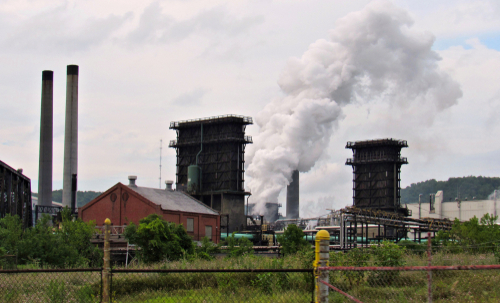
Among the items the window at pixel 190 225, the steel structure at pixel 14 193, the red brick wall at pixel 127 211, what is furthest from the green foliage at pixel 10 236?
the window at pixel 190 225

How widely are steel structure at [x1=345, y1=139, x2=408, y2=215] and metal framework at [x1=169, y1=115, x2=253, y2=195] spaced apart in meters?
24.4

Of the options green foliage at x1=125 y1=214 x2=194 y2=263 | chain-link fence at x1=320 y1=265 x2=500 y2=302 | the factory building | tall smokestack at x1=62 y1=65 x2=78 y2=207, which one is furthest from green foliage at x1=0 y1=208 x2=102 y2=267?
the factory building

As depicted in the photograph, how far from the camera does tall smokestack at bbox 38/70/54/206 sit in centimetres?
7381

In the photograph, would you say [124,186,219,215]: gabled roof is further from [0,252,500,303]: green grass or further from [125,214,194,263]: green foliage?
[0,252,500,303]: green grass

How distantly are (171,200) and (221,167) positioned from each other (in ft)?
98.0

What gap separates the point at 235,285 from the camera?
14281 mm

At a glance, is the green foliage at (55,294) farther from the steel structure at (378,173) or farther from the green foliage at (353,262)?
the steel structure at (378,173)

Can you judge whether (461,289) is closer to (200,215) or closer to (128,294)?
(128,294)

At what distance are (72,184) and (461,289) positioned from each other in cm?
6901

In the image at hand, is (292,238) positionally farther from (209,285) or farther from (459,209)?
(459,209)

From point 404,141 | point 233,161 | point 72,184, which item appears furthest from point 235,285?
point 404,141

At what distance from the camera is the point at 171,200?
57.6m

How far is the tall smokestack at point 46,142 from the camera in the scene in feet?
242

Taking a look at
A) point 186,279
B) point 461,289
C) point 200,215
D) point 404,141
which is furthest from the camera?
point 404,141
